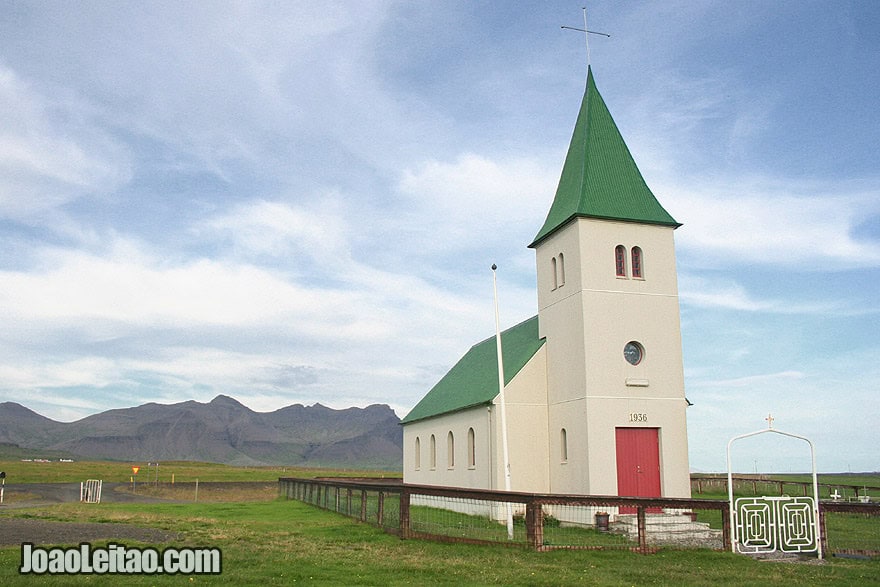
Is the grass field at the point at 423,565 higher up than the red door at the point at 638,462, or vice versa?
the red door at the point at 638,462

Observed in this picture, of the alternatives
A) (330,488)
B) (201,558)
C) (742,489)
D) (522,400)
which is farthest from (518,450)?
(742,489)

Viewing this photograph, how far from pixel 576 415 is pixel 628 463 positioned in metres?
2.46

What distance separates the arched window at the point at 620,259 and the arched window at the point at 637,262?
50cm

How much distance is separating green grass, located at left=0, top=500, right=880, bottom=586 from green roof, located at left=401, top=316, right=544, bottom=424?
11246 millimetres

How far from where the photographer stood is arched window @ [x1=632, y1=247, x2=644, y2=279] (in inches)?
1134

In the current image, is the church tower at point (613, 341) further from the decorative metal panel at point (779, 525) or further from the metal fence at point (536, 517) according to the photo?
the decorative metal panel at point (779, 525)

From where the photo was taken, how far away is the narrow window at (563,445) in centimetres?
2852

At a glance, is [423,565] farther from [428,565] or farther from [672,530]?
[672,530]

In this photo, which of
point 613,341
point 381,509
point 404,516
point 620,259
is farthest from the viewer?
point 620,259

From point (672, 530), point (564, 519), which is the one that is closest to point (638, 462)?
point (564, 519)

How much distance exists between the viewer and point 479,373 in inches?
1467

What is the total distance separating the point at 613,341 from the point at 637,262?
3477mm

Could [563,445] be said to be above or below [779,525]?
above

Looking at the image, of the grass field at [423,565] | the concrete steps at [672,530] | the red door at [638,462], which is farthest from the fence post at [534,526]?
the red door at [638,462]
